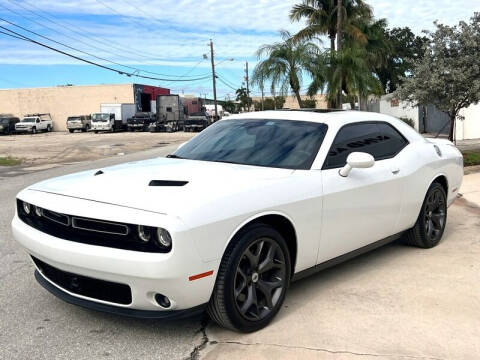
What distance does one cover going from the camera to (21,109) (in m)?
62.6

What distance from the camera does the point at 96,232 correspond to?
324 centimetres

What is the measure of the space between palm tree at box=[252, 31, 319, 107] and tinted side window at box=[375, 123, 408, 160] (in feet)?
63.4

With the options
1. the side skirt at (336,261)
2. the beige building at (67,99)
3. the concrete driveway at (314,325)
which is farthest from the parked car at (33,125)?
the side skirt at (336,261)

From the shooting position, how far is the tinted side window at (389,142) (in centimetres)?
498

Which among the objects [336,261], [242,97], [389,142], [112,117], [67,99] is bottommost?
[336,261]

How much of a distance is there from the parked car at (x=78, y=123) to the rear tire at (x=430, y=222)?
46.8 m

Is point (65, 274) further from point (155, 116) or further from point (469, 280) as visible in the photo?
point (155, 116)

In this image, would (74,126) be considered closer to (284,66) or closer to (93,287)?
(284,66)

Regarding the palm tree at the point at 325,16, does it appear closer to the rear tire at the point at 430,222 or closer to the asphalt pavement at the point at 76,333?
the rear tire at the point at 430,222

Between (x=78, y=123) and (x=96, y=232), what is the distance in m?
48.3

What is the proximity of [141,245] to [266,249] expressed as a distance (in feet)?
3.10

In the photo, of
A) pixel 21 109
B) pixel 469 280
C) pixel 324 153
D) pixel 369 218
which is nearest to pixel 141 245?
pixel 324 153

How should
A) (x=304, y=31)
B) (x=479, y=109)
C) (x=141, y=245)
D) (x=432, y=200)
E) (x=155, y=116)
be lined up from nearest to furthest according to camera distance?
(x=141, y=245) < (x=432, y=200) < (x=479, y=109) < (x=304, y=31) < (x=155, y=116)

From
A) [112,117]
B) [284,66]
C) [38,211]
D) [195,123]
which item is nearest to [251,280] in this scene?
[38,211]
